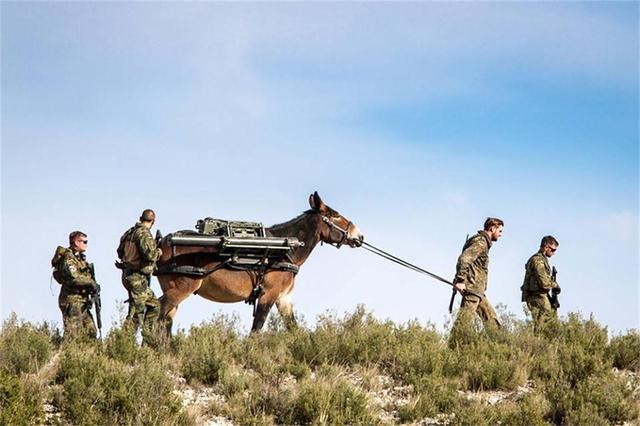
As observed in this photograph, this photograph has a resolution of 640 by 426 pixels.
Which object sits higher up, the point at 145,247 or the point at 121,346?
the point at 145,247

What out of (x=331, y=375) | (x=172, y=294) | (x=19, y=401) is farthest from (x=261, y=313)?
(x=19, y=401)

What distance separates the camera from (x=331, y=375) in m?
14.8

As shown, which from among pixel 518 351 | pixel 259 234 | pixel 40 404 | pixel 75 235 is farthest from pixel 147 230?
pixel 518 351

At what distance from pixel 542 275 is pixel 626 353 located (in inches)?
101

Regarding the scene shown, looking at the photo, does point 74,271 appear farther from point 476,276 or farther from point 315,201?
point 476,276

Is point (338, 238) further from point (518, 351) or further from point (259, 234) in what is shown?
point (518, 351)

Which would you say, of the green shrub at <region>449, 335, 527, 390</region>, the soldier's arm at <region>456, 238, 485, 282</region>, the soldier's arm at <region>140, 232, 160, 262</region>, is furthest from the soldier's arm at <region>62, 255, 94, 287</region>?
the soldier's arm at <region>456, 238, 485, 282</region>

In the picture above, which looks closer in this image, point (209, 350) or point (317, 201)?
point (209, 350)

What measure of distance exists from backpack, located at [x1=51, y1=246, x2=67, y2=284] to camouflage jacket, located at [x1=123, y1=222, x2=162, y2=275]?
1.13 m

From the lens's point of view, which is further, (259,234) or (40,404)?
(259,234)

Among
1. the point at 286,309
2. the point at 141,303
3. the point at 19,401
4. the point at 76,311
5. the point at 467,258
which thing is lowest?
the point at 19,401

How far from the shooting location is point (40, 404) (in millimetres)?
13492

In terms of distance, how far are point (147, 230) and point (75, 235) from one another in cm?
115

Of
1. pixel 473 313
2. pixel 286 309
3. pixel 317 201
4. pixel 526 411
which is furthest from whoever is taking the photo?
pixel 317 201
